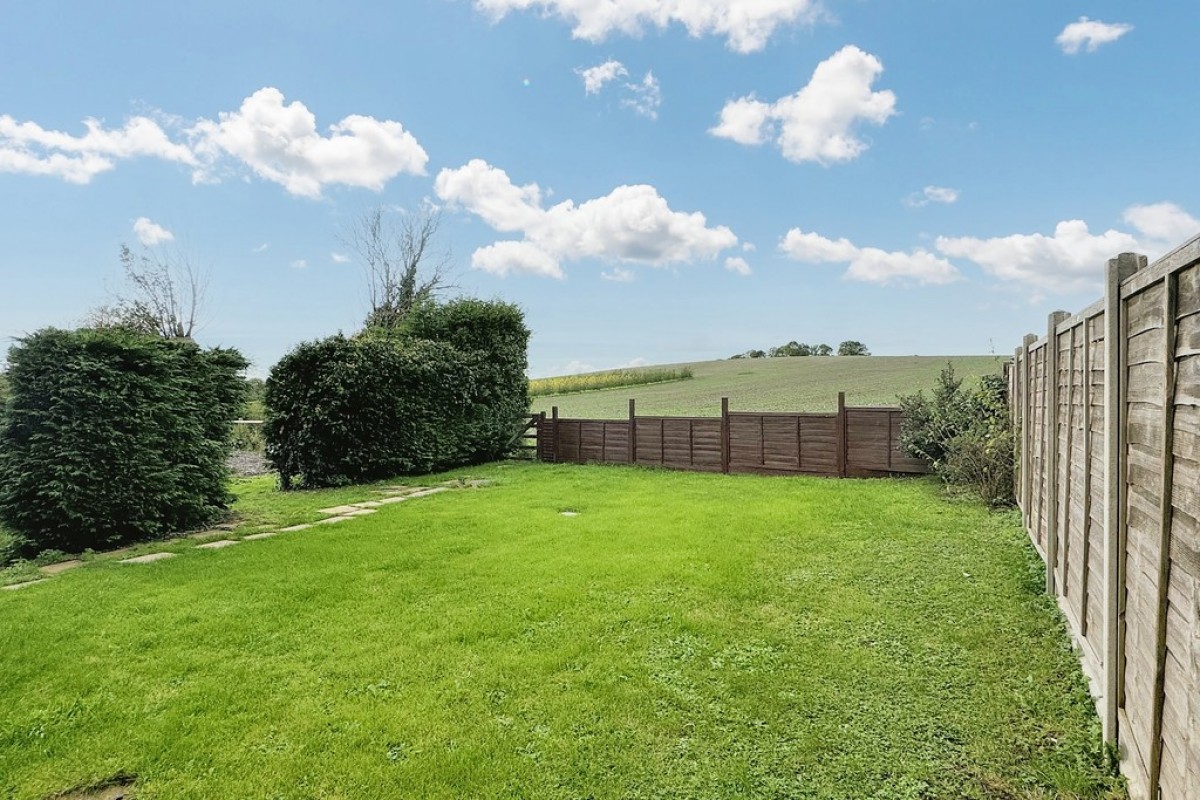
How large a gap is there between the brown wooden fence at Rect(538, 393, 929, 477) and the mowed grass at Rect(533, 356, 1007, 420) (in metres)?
3.87

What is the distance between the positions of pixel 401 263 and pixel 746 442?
1395 cm

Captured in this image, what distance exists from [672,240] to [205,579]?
42.1 feet

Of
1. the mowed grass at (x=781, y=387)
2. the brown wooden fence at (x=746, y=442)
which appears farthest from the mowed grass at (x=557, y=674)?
the mowed grass at (x=781, y=387)

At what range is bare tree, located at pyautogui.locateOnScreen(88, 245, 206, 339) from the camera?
1825cm

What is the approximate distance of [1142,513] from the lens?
178 centimetres

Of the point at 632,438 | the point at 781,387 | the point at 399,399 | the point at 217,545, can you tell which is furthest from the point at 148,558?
the point at 781,387

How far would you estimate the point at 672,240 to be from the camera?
50.0 feet

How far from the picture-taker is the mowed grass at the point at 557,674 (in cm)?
216

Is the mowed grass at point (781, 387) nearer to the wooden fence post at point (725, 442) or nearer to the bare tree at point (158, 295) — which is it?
the wooden fence post at point (725, 442)

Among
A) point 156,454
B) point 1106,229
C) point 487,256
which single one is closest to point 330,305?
point 487,256

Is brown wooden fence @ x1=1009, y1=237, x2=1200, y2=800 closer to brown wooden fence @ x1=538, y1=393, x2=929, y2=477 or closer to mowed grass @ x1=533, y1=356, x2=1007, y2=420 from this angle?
brown wooden fence @ x1=538, y1=393, x2=929, y2=477

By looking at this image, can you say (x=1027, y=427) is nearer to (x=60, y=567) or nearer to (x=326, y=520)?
(x=326, y=520)

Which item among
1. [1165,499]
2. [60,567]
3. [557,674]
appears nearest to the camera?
[1165,499]

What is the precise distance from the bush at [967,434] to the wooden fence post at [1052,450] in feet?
10.0
